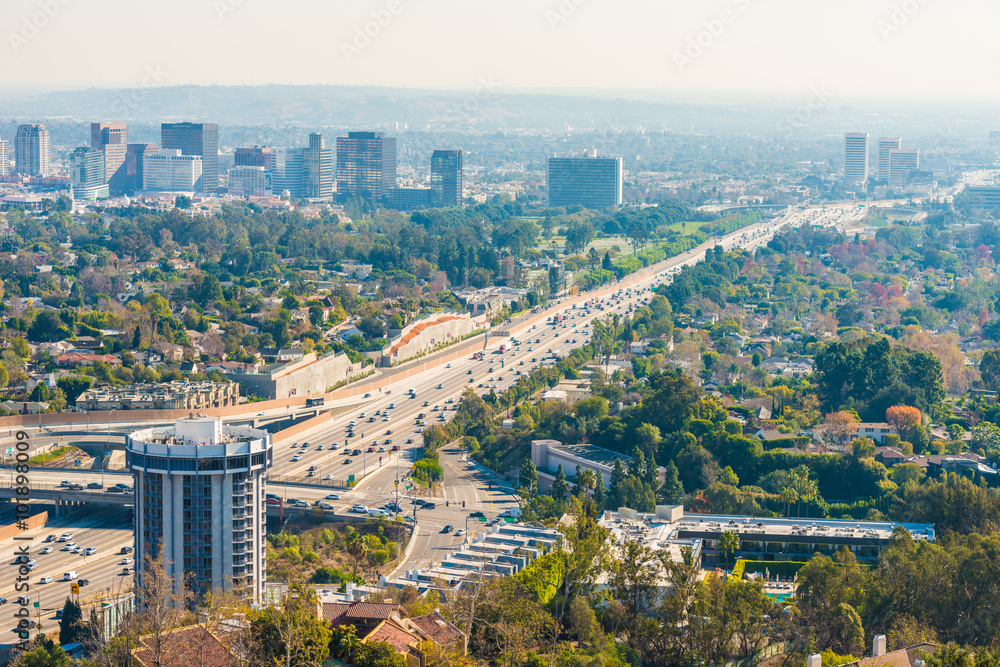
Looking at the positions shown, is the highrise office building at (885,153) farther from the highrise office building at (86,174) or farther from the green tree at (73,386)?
the green tree at (73,386)

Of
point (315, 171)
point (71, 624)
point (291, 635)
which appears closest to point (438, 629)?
point (291, 635)

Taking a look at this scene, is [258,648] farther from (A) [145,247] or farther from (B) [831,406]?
(A) [145,247]

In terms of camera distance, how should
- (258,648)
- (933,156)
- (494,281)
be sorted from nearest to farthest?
(258,648) < (494,281) < (933,156)

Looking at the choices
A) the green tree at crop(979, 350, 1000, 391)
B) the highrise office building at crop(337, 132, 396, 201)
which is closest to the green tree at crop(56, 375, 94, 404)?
the green tree at crop(979, 350, 1000, 391)

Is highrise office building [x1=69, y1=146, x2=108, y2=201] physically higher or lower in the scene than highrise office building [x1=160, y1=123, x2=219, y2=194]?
lower

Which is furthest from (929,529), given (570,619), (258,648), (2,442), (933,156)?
(933,156)

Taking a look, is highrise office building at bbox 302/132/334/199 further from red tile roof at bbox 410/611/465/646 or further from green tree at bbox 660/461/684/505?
red tile roof at bbox 410/611/465/646
